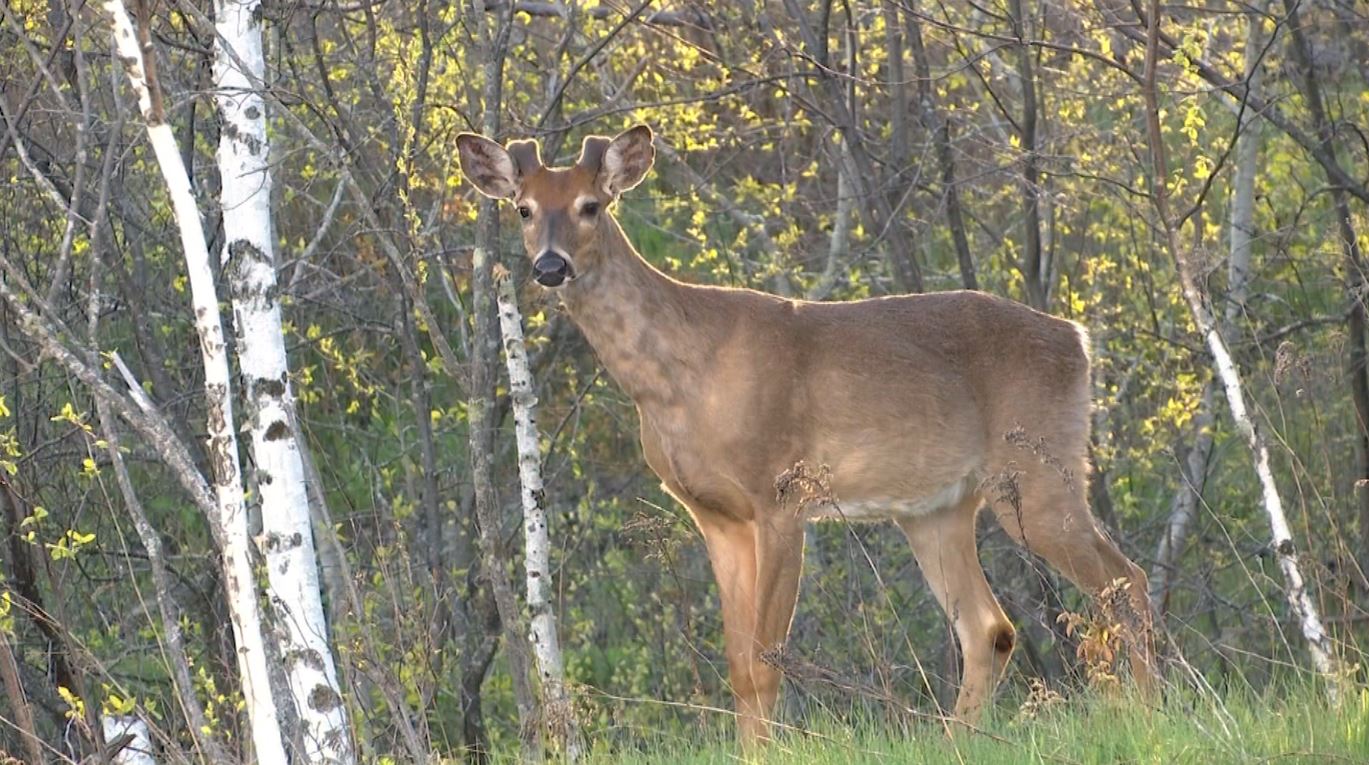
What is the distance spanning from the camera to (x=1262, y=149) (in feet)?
49.9

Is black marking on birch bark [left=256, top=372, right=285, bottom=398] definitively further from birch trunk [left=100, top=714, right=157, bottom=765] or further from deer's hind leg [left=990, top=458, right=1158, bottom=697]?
deer's hind leg [left=990, top=458, right=1158, bottom=697]

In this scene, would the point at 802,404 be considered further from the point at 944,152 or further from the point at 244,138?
the point at 944,152

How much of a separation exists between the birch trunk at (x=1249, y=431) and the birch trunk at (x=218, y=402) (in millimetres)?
3358

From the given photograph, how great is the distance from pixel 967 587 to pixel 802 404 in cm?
130

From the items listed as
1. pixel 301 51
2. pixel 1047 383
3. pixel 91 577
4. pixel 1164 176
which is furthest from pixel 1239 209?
pixel 91 577

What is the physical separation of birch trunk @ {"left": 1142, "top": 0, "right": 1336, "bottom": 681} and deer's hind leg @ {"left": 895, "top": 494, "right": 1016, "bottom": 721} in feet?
6.78

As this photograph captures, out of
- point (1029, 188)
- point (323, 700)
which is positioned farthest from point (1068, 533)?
point (323, 700)

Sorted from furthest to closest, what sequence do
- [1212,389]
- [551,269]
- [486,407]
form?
[1212,389]
[486,407]
[551,269]

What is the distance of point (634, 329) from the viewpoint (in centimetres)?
863

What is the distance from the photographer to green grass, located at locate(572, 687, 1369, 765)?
5.46 meters

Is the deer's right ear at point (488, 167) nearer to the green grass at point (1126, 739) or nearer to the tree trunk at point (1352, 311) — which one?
the green grass at point (1126, 739)

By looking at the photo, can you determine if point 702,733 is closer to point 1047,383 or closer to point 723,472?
point 723,472

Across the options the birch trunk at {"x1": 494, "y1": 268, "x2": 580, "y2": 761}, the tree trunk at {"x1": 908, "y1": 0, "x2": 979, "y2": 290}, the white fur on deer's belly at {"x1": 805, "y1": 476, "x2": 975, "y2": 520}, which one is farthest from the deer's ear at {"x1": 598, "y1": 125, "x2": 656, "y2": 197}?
the tree trunk at {"x1": 908, "y1": 0, "x2": 979, "y2": 290}

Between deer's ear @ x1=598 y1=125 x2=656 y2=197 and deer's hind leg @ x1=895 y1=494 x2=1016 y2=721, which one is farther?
deer's hind leg @ x1=895 y1=494 x2=1016 y2=721
